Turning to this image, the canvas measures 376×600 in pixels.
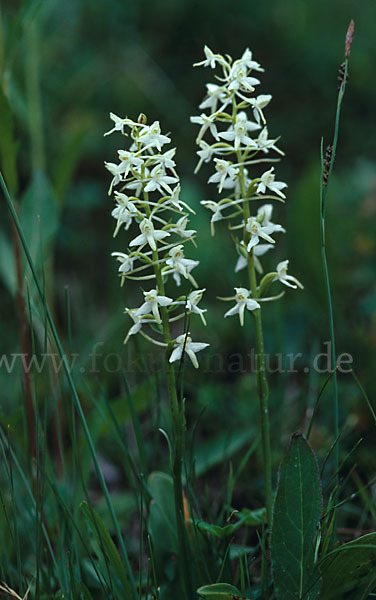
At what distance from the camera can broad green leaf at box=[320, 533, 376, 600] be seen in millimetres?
1090

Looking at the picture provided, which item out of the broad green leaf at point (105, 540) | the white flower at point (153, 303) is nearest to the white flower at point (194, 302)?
the white flower at point (153, 303)

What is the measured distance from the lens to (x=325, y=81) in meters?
3.84

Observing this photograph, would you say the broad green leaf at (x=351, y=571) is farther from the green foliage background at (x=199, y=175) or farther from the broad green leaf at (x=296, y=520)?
the green foliage background at (x=199, y=175)

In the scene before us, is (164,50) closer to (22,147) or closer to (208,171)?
(208,171)

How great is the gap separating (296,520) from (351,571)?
13 cm

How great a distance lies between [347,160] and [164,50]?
1.46 meters

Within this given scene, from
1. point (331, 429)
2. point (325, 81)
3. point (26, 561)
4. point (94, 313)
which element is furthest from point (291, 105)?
point (26, 561)

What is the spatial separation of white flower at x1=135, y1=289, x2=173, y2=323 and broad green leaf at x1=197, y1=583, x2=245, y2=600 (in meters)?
0.48

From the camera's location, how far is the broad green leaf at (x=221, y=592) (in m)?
1.05

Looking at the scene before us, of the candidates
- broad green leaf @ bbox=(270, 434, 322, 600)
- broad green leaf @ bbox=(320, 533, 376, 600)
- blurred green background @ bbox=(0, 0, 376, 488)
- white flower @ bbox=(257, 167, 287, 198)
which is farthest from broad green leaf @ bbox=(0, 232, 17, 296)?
broad green leaf @ bbox=(320, 533, 376, 600)

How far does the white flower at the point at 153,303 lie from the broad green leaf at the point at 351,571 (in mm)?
522

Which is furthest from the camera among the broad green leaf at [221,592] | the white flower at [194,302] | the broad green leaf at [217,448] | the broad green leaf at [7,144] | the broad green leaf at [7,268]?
the broad green leaf at [7,268]

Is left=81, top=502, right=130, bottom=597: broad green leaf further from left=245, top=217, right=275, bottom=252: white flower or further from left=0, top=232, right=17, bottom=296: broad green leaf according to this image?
left=0, top=232, right=17, bottom=296: broad green leaf

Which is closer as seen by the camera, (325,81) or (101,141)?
(101,141)
